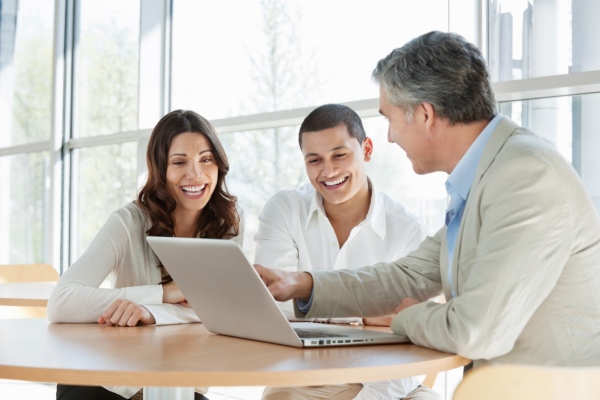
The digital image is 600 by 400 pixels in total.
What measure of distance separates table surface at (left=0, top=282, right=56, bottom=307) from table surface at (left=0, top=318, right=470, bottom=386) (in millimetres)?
1111

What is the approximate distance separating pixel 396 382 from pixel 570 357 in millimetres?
778

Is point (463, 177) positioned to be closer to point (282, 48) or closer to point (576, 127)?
point (576, 127)

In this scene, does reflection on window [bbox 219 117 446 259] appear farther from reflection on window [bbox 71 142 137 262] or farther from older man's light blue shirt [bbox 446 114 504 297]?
older man's light blue shirt [bbox 446 114 504 297]

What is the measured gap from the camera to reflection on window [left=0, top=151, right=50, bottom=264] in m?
5.74

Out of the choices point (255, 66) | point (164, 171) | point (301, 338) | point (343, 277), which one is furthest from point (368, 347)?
point (255, 66)

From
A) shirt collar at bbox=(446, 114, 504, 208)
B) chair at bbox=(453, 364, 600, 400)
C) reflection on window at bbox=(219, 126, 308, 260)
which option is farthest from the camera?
reflection on window at bbox=(219, 126, 308, 260)

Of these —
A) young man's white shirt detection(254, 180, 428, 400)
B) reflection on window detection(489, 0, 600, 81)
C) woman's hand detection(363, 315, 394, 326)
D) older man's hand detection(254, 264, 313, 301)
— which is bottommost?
woman's hand detection(363, 315, 394, 326)

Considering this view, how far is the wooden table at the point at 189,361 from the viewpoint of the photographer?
3.15 ft

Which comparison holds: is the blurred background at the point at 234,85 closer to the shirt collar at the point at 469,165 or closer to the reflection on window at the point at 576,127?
the reflection on window at the point at 576,127

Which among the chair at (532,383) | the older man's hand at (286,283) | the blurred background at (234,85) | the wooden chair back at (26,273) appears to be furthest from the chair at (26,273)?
the chair at (532,383)

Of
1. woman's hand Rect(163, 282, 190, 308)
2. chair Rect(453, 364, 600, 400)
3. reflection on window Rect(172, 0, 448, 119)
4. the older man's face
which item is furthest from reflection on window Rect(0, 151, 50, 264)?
chair Rect(453, 364, 600, 400)

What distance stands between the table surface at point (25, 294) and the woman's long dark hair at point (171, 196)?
69 cm

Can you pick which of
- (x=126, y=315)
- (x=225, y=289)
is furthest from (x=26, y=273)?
(x=225, y=289)

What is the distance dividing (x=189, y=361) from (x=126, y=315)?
63 cm
